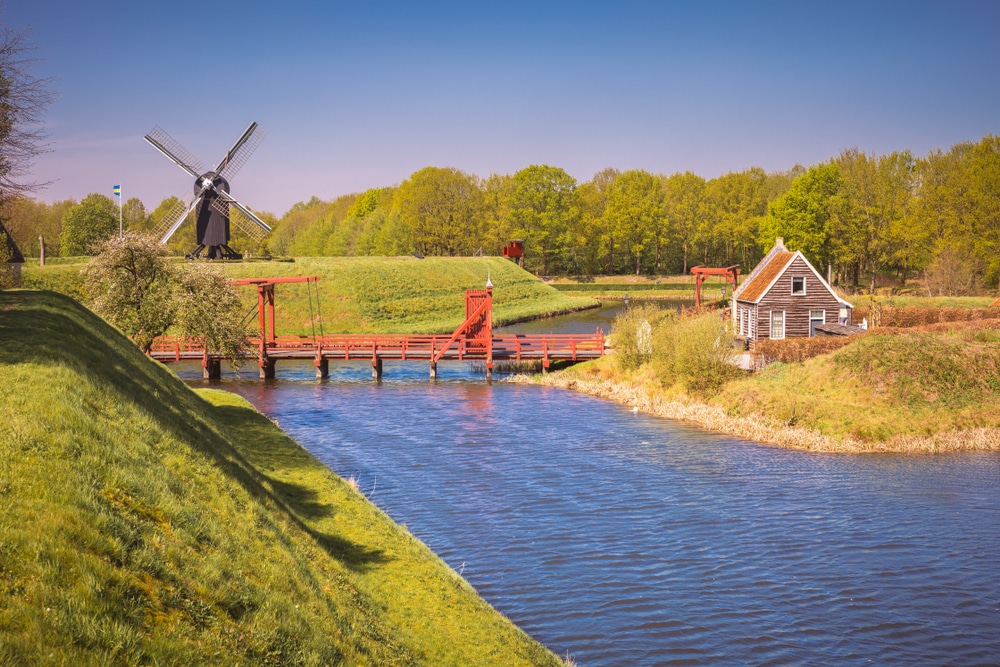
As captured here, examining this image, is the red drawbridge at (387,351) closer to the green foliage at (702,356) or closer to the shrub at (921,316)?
the green foliage at (702,356)

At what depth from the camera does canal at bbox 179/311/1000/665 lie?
17725mm

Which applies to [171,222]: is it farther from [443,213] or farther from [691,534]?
[691,534]

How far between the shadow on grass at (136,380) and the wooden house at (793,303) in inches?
1290

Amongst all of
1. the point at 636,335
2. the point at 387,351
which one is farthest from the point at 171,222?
the point at 636,335

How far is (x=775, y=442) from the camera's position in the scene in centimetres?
3394

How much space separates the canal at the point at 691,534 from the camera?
58.2ft

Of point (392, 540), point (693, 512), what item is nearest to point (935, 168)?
point (693, 512)

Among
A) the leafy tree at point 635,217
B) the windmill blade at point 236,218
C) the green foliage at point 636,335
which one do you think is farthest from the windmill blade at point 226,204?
the leafy tree at point 635,217

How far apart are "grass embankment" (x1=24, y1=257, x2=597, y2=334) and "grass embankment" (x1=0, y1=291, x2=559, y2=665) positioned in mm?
50744

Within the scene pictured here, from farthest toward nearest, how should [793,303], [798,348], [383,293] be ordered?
[383,293] < [793,303] < [798,348]

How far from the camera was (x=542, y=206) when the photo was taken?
416ft

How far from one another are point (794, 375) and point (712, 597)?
68.9 feet

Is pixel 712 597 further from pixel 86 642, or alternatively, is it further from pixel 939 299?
pixel 939 299

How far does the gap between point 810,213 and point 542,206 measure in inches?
1607
